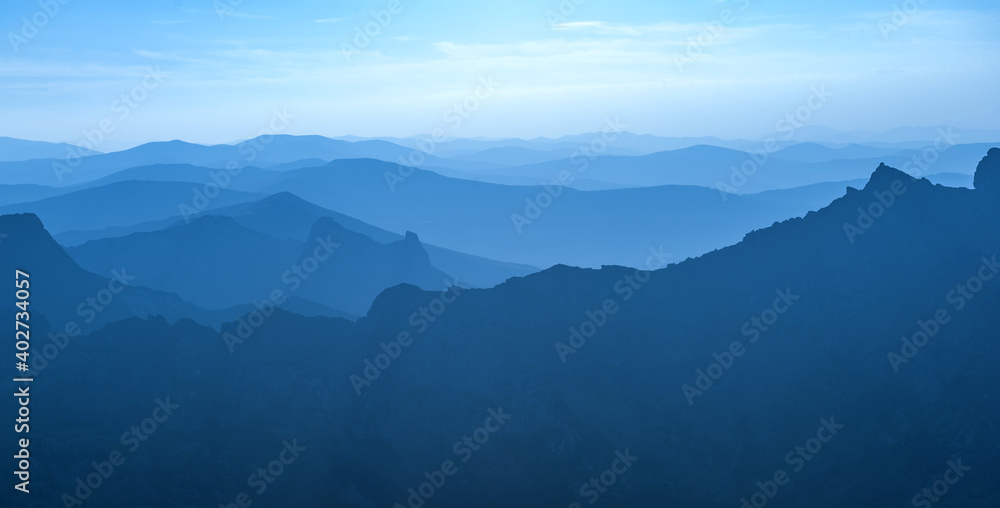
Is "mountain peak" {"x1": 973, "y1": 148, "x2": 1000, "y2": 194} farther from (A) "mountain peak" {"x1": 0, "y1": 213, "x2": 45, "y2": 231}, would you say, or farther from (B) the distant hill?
(A) "mountain peak" {"x1": 0, "y1": 213, "x2": 45, "y2": 231}

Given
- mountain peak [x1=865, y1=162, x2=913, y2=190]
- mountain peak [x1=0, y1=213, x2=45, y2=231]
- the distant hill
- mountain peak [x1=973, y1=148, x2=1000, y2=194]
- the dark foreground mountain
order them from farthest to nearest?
the distant hill, mountain peak [x1=0, y1=213, x2=45, y2=231], mountain peak [x1=865, y1=162, x2=913, y2=190], mountain peak [x1=973, y1=148, x2=1000, y2=194], the dark foreground mountain

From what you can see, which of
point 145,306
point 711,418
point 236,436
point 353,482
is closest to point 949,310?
point 711,418

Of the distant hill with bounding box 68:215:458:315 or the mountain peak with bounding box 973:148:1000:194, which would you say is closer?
the mountain peak with bounding box 973:148:1000:194

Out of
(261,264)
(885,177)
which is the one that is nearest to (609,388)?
(885,177)

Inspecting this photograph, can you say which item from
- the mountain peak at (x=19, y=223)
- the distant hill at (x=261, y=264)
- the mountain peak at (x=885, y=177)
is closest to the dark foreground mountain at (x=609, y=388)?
the mountain peak at (x=885, y=177)

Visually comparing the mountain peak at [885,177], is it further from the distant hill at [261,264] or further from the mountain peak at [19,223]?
the mountain peak at [19,223]

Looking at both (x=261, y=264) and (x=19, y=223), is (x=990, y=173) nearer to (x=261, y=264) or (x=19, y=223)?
(x=19, y=223)

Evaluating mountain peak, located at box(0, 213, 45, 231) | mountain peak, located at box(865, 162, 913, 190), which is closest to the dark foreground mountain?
mountain peak, located at box(865, 162, 913, 190)

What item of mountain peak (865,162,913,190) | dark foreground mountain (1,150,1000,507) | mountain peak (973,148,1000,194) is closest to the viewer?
dark foreground mountain (1,150,1000,507)
